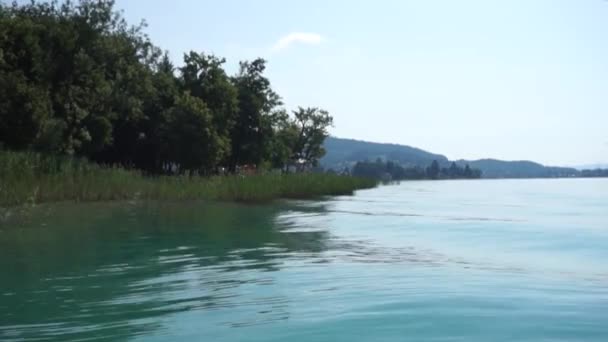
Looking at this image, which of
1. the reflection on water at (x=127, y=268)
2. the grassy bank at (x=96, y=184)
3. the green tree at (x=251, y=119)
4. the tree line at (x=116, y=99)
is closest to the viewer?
the reflection on water at (x=127, y=268)

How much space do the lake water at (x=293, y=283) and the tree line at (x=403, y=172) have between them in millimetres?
88529

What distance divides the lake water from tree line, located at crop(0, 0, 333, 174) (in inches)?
396

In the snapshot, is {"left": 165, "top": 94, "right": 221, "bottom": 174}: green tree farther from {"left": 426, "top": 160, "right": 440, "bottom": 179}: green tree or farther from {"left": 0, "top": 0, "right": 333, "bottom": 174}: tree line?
{"left": 426, "top": 160, "right": 440, "bottom": 179}: green tree

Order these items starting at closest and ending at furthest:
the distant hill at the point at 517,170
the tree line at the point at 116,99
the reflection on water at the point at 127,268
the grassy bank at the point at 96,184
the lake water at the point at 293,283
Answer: the lake water at the point at 293,283 → the reflection on water at the point at 127,268 → the grassy bank at the point at 96,184 → the tree line at the point at 116,99 → the distant hill at the point at 517,170

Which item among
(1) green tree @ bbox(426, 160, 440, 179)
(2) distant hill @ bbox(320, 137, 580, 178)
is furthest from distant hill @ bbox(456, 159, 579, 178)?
(1) green tree @ bbox(426, 160, 440, 179)

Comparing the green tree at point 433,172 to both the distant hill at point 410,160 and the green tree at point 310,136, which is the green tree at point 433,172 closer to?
the distant hill at point 410,160

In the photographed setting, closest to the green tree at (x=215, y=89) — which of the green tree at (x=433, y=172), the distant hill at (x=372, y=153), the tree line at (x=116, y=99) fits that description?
the tree line at (x=116, y=99)

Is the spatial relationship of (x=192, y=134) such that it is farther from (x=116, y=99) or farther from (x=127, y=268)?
(x=127, y=268)

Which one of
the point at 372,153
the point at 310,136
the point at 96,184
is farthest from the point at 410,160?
the point at 96,184

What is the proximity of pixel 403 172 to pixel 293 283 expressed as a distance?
376ft

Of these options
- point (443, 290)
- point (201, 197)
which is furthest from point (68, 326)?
point (201, 197)

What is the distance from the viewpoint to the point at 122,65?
3244 cm

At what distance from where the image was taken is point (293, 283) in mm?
7867

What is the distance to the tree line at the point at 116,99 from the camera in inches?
950
